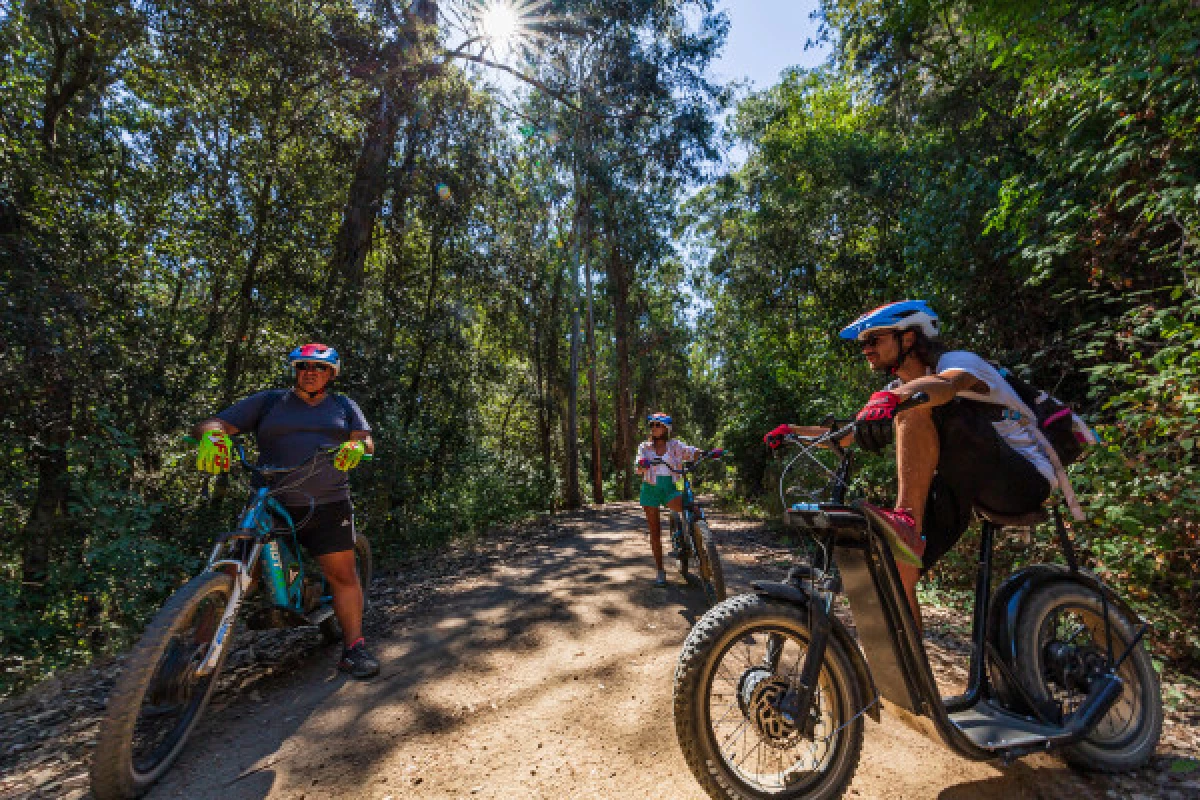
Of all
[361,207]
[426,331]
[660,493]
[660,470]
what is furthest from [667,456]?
[426,331]

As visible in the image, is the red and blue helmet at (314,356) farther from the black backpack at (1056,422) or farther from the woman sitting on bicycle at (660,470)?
the black backpack at (1056,422)

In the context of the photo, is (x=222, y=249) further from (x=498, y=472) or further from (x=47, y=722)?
(x=498, y=472)

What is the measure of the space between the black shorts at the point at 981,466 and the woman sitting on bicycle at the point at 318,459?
10.2 feet

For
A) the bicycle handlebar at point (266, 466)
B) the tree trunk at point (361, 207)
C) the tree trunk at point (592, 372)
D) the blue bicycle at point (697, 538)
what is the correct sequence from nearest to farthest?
the bicycle handlebar at point (266, 466), the blue bicycle at point (697, 538), the tree trunk at point (361, 207), the tree trunk at point (592, 372)

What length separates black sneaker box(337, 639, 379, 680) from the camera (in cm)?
354

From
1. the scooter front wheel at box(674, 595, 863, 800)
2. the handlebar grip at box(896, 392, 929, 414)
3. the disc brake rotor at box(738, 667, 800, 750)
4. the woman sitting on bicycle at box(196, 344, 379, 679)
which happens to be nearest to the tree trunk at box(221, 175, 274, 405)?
the woman sitting on bicycle at box(196, 344, 379, 679)

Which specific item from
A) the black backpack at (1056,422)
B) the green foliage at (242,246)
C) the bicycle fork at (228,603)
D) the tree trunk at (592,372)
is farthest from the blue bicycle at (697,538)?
the tree trunk at (592,372)

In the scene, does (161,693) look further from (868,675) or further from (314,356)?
(868,675)

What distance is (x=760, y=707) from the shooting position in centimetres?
196

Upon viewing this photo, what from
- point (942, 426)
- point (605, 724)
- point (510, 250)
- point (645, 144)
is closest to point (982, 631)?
point (942, 426)

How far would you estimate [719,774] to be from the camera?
1.89 m

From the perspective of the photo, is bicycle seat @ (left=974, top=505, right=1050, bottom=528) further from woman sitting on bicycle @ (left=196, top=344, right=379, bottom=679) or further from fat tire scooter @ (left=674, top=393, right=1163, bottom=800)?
woman sitting on bicycle @ (left=196, top=344, right=379, bottom=679)

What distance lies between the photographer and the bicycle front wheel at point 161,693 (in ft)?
7.35

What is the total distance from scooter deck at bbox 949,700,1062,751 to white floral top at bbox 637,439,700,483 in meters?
3.25
